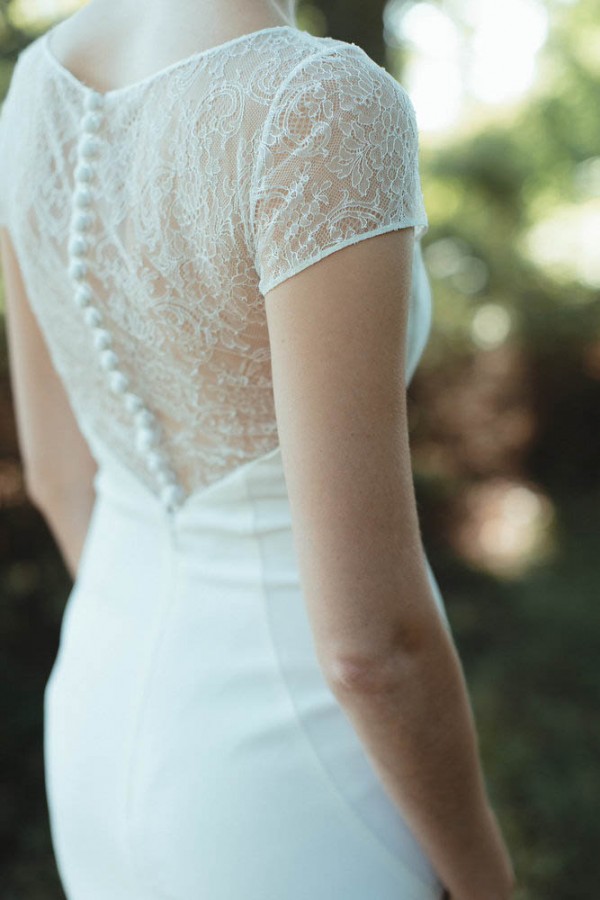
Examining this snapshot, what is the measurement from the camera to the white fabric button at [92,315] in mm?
1107

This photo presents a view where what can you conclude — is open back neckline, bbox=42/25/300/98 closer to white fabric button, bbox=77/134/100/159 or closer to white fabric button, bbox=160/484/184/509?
white fabric button, bbox=77/134/100/159

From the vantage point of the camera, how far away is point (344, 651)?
935mm

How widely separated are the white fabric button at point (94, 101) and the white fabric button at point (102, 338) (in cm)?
25

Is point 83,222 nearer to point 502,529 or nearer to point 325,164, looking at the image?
point 325,164

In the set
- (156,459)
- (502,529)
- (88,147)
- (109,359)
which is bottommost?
(502,529)

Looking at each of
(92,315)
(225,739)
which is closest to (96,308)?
(92,315)

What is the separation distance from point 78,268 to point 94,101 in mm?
182

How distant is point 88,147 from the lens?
40.5 inches

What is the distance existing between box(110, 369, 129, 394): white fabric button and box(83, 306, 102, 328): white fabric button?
6 cm

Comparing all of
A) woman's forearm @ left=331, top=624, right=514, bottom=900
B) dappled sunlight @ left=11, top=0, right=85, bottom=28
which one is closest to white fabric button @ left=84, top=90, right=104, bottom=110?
woman's forearm @ left=331, top=624, right=514, bottom=900

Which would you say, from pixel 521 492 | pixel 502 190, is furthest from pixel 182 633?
pixel 502 190

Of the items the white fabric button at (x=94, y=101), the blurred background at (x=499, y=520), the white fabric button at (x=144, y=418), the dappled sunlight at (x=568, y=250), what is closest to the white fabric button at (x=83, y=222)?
the white fabric button at (x=94, y=101)

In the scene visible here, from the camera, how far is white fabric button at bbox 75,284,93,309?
1.10 metres

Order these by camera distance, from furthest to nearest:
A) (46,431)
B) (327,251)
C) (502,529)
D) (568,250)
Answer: (568,250), (502,529), (46,431), (327,251)
